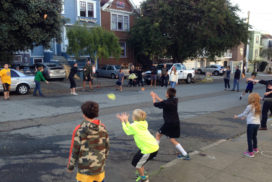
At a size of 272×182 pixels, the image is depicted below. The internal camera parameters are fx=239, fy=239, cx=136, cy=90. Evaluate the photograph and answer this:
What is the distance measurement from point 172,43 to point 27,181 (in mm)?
23040

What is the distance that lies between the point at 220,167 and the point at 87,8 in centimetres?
2507

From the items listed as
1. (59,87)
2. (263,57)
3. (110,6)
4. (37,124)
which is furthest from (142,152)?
(263,57)

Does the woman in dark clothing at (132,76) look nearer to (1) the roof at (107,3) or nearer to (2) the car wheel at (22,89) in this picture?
(2) the car wheel at (22,89)

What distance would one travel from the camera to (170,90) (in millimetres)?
4664

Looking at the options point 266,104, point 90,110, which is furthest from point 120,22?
point 90,110

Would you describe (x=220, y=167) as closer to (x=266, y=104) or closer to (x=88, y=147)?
(x=88, y=147)

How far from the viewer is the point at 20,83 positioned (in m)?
13.1

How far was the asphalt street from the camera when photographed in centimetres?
446

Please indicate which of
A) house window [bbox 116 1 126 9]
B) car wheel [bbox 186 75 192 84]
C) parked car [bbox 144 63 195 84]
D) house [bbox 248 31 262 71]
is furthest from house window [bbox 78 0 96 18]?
house [bbox 248 31 262 71]

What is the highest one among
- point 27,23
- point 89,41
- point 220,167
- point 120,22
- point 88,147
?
point 120,22

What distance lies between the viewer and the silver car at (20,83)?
12891 mm

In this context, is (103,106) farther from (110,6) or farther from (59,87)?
(110,6)

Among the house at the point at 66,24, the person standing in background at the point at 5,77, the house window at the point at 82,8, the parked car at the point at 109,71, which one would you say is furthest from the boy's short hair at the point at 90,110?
the house window at the point at 82,8

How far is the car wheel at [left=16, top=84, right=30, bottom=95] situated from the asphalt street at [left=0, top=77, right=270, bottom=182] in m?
2.23
